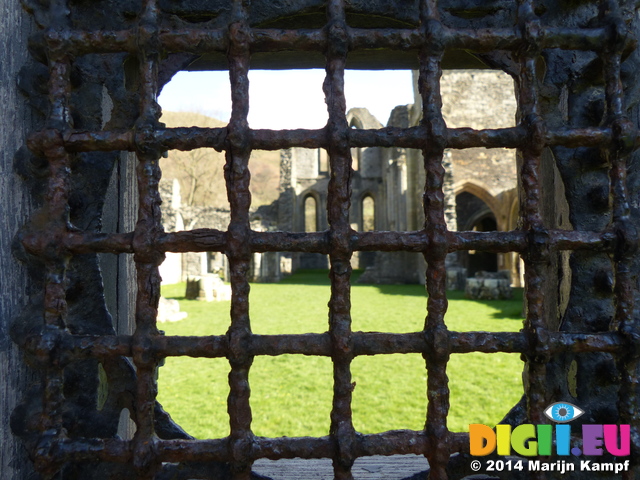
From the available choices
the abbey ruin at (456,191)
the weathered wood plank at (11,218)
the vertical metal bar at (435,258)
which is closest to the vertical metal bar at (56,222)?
the weathered wood plank at (11,218)

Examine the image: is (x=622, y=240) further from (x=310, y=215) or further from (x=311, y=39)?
(x=310, y=215)

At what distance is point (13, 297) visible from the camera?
121 cm

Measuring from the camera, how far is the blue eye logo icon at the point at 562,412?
3.83ft

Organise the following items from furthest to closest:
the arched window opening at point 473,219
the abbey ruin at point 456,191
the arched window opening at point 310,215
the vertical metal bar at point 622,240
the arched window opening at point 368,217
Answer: the arched window opening at point 310,215 < the arched window opening at point 368,217 < the arched window opening at point 473,219 < the abbey ruin at point 456,191 < the vertical metal bar at point 622,240

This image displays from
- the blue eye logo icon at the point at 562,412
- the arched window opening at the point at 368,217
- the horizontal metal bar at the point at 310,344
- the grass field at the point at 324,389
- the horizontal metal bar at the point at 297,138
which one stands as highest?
the arched window opening at the point at 368,217

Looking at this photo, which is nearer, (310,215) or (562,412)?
(562,412)

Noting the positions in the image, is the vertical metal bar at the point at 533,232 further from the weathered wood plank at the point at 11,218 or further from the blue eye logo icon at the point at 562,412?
the weathered wood plank at the point at 11,218

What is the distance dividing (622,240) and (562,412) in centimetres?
47

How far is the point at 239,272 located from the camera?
1.11 meters

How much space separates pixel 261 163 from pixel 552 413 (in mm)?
42504

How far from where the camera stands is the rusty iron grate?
1103mm

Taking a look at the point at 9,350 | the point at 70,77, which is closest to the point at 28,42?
the point at 70,77

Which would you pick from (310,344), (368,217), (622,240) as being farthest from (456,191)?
(368,217)

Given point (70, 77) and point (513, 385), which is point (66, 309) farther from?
point (513, 385)
